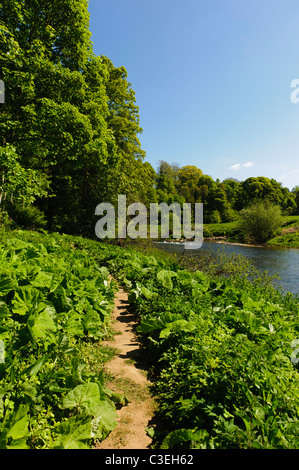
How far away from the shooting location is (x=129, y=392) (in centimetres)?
302

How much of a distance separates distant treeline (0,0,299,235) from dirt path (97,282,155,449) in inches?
268

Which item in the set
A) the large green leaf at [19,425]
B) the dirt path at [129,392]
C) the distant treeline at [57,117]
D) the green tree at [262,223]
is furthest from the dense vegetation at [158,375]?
the green tree at [262,223]

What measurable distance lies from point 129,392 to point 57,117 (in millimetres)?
9864

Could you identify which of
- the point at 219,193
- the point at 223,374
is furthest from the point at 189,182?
the point at 223,374

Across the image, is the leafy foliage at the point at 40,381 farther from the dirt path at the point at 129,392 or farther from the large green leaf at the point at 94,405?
the dirt path at the point at 129,392

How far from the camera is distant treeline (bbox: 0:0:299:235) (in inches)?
352

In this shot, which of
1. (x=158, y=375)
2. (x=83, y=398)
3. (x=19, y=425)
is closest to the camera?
(x=19, y=425)

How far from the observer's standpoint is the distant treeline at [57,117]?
29.3 ft

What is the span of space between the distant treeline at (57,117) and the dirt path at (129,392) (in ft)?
22.3

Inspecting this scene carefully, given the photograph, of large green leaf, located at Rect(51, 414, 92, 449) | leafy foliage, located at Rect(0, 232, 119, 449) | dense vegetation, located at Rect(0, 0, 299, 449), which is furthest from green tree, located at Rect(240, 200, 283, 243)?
large green leaf, located at Rect(51, 414, 92, 449)

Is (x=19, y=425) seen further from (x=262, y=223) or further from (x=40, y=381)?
(x=262, y=223)

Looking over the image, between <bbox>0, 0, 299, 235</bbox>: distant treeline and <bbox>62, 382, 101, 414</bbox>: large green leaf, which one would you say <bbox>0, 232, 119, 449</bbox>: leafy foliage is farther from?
<bbox>0, 0, 299, 235</bbox>: distant treeline

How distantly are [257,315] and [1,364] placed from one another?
355 cm

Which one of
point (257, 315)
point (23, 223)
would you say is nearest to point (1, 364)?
point (257, 315)
